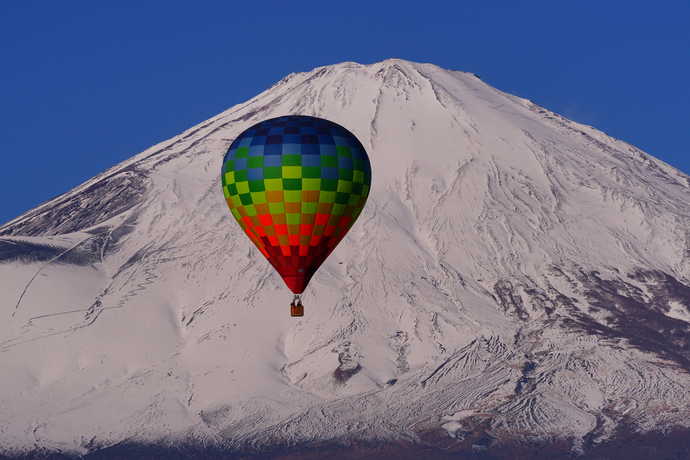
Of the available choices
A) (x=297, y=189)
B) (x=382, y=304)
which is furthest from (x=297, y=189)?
(x=382, y=304)

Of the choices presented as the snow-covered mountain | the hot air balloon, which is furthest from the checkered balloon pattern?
the snow-covered mountain

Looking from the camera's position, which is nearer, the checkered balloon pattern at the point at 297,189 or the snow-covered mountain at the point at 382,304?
the checkered balloon pattern at the point at 297,189

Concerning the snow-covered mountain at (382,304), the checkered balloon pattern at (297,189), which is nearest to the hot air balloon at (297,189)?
the checkered balloon pattern at (297,189)

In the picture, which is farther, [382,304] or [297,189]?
[382,304]

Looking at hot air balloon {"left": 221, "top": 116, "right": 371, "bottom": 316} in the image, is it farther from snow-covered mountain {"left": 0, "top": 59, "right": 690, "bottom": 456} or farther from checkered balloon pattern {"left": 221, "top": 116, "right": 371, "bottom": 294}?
snow-covered mountain {"left": 0, "top": 59, "right": 690, "bottom": 456}

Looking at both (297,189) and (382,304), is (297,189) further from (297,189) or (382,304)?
(382,304)

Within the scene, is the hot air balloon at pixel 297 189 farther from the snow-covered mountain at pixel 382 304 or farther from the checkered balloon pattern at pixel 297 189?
the snow-covered mountain at pixel 382 304

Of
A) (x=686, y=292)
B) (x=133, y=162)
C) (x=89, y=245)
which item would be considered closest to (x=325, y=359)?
(x=89, y=245)

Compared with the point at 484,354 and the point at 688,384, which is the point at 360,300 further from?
the point at 688,384
